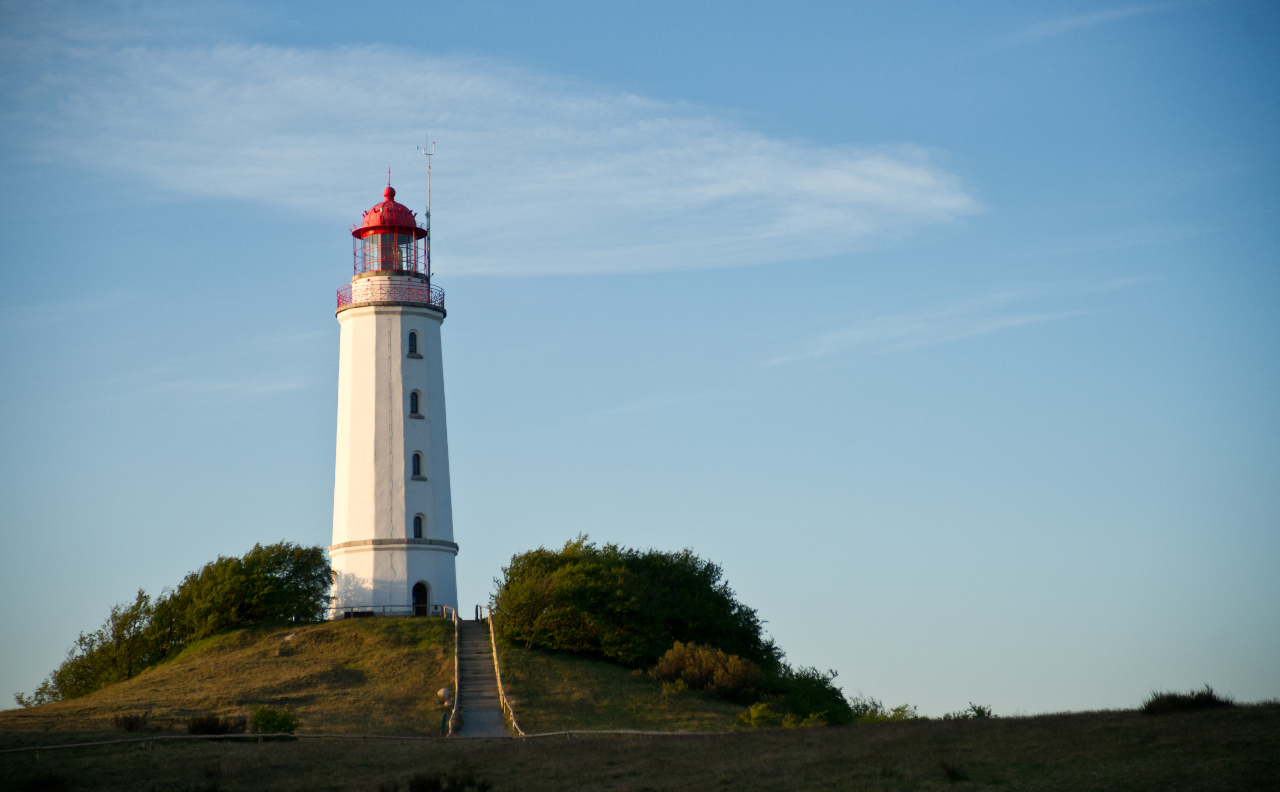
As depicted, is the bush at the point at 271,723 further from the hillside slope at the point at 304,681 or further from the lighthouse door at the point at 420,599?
the lighthouse door at the point at 420,599

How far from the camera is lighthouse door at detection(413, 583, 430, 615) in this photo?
145ft

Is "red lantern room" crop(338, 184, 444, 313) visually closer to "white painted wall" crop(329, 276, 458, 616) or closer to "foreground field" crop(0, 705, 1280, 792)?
"white painted wall" crop(329, 276, 458, 616)

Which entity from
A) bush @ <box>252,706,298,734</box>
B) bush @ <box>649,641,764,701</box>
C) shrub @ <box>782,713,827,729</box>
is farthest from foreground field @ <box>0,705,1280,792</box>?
bush @ <box>649,641,764,701</box>

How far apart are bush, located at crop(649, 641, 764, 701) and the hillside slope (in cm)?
673

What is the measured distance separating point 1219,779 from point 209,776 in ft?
54.1

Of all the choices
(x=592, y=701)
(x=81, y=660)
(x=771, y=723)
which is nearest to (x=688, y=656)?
(x=592, y=701)

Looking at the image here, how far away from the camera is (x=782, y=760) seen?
21.8 metres

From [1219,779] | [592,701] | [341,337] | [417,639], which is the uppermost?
[341,337]

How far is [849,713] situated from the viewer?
38844mm

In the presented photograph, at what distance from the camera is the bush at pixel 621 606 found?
39719mm

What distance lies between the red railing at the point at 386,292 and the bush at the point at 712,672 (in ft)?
55.7

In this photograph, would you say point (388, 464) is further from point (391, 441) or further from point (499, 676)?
point (499, 676)

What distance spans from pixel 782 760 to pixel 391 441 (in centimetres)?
2624

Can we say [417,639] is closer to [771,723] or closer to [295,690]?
[295,690]
